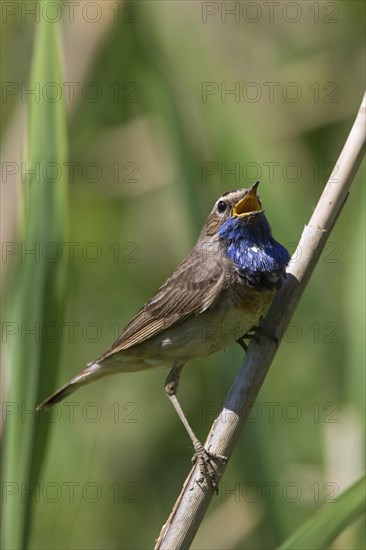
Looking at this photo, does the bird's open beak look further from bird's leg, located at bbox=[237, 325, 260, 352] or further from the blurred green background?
bird's leg, located at bbox=[237, 325, 260, 352]

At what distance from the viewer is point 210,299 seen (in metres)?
3.82

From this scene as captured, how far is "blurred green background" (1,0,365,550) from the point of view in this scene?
3.93 metres

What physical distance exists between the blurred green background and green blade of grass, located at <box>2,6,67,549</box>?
0.66 ft

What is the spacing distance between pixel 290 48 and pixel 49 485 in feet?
9.74

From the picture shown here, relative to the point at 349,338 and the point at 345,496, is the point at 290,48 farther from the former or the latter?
the point at 345,496

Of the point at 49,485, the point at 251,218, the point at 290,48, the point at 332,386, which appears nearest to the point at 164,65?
the point at 251,218

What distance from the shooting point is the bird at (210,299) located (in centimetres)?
368

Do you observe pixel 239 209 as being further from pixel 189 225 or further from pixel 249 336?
pixel 249 336

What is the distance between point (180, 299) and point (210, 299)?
0.20 meters

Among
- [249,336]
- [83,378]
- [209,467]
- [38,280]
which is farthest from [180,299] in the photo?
[209,467]

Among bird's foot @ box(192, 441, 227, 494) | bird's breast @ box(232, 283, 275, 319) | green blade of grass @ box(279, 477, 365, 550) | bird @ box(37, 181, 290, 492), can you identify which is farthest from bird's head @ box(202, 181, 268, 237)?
green blade of grass @ box(279, 477, 365, 550)

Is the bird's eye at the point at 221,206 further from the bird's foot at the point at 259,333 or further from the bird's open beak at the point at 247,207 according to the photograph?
the bird's foot at the point at 259,333

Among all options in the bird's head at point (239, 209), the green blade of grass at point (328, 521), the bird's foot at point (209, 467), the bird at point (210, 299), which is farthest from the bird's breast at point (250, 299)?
the green blade of grass at point (328, 521)

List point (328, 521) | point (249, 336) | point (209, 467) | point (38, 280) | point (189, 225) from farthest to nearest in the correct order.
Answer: point (189, 225), point (249, 336), point (38, 280), point (209, 467), point (328, 521)
